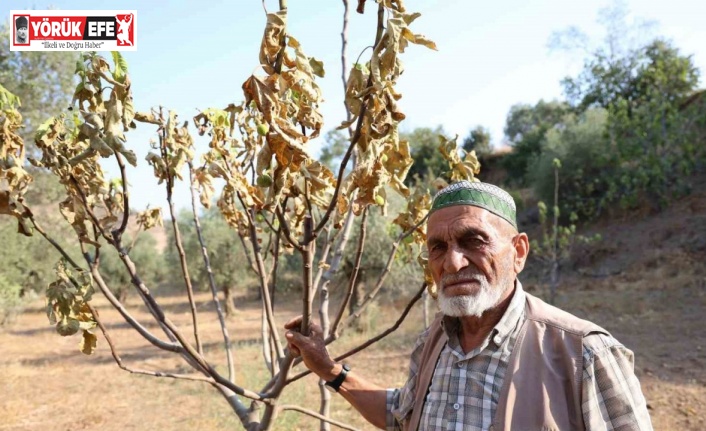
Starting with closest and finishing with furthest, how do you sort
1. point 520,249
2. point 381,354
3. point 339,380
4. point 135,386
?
point 520,249 → point 339,380 → point 135,386 → point 381,354

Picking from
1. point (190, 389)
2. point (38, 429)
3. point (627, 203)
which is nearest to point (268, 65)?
point (38, 429)

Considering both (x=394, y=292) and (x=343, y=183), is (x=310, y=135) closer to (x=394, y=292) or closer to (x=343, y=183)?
(x=343, y=183)

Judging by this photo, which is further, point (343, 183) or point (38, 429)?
point (38, 429)

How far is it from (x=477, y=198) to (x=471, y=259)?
21 cm

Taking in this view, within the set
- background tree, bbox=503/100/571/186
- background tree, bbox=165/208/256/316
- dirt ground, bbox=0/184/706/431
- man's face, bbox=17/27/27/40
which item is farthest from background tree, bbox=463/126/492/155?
man's face, bbox=17/27/27/40

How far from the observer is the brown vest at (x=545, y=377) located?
1.42m

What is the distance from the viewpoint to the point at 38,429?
7223 millimetres

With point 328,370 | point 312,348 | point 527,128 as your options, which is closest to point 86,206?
point 312,348

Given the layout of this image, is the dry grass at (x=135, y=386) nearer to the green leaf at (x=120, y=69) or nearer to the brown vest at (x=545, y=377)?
the brown vest at (x=545, y=377)

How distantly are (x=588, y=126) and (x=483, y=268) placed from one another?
23.1m

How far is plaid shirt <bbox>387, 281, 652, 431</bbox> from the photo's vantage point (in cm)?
142

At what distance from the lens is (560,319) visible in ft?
5.16

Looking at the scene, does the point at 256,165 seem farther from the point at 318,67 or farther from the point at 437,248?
the point at 437,248

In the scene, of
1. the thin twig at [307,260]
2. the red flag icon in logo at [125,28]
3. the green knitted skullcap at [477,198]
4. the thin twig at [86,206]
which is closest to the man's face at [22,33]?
the red flag icon in logo at [125,28]
